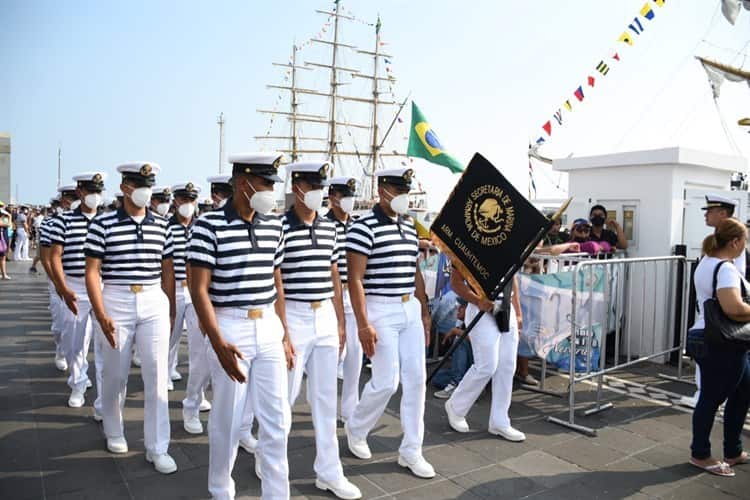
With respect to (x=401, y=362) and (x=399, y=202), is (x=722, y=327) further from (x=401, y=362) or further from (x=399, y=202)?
(x=399, y=202)

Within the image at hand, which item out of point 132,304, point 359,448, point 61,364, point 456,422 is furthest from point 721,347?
point 61,364

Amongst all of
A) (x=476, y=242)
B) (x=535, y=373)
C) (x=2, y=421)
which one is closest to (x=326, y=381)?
(x=476, y=242)

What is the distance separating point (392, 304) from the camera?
170 inches

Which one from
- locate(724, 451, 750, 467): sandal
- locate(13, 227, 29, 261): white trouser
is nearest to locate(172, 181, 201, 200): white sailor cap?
locate(724, 451, 750, 467): sandal

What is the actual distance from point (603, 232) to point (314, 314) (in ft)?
17.2

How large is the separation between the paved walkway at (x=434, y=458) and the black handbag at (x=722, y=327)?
1.05m

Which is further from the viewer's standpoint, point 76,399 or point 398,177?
point 76,399

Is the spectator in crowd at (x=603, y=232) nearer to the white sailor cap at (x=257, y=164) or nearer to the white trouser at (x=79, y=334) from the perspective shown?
the white sailor cap at (x=257, y=164)

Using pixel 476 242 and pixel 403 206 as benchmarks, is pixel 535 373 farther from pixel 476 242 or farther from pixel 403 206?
pixel 403 206

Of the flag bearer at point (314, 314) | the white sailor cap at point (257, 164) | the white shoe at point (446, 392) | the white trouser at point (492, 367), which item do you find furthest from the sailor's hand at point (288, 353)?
the white shoe at point (446, 392)

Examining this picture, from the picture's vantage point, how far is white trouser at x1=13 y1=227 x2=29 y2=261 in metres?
21.9

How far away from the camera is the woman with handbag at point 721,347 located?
412 centimetres

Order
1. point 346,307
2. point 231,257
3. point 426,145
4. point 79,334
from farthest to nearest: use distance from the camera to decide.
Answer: point 426,145
point 79,334
point 346,307
point 231,257

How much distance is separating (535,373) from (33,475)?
5455 millimetres
